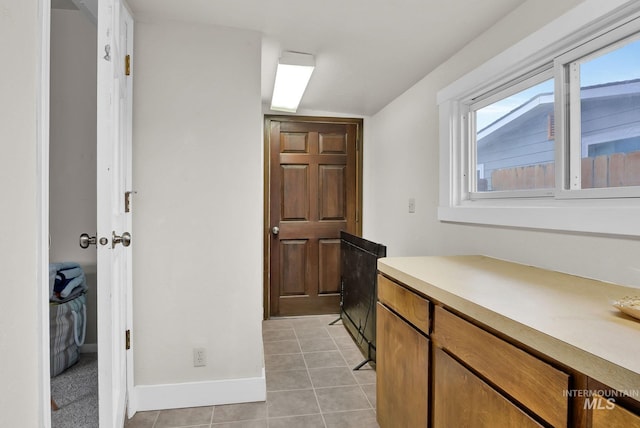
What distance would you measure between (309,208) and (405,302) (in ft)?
7.63

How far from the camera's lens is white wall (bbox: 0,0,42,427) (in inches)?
29.2

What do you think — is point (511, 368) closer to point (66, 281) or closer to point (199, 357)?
point (199, 357)

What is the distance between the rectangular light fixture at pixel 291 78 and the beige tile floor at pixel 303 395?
2.03 meters

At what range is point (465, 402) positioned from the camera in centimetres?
109

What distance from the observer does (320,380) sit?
242cm

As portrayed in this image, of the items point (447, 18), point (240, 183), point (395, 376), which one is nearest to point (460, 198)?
point (447, 18)

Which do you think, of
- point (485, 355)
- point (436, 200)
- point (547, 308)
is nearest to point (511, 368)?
point (485, 355)

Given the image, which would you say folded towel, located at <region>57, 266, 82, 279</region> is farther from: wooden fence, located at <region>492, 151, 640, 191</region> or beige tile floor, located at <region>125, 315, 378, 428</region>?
wooden fence, located at <region>492, 151, 640, 191</region>

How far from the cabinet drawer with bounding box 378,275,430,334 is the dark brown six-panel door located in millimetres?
2018

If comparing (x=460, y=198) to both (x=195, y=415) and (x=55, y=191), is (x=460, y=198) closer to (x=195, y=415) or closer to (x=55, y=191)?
(x=195, y=415)

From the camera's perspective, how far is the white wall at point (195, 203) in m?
2.03

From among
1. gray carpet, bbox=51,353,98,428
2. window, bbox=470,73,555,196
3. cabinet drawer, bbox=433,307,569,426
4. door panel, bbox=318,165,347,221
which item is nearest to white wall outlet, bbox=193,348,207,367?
gray carpet, bbox=51,353,98,428

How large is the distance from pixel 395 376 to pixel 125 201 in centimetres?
156

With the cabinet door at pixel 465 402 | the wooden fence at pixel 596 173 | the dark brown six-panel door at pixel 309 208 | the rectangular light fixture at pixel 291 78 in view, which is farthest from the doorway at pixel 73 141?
the wooden fence at pixel 596 173
